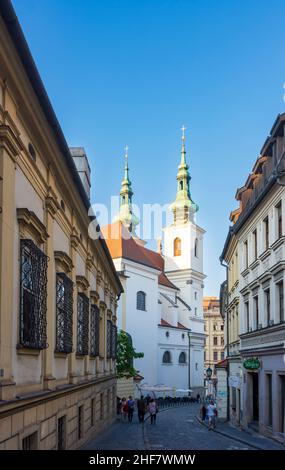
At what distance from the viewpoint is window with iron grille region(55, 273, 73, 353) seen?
13610 mm

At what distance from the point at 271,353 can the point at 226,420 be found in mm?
Result: 13839

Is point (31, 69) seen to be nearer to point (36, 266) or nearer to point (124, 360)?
point (36, 266)

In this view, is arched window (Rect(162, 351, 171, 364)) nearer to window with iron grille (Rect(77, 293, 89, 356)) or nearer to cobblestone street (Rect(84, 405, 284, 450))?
cobblestone street (Rect(84, 405, 284, 450))

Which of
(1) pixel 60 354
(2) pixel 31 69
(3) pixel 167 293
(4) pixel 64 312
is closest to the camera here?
(2) pixel 31 69

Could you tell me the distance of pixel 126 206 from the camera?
9694 centimetres

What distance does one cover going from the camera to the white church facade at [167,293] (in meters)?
62.4

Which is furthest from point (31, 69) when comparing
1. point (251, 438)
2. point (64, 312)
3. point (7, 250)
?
point (251, 438)

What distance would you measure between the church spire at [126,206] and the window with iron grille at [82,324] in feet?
239

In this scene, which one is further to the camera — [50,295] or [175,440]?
[175,440]

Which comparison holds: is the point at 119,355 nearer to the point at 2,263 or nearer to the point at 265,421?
the point at 265,421

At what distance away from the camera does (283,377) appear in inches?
810

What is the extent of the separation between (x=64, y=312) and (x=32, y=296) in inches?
152

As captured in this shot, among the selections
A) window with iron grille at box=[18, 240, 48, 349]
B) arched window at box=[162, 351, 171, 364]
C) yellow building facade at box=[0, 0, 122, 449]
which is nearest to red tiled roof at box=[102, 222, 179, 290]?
arched window at box=[162, 351, 171, 364]

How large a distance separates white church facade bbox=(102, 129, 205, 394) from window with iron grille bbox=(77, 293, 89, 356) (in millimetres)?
40195
